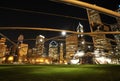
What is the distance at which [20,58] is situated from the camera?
128m

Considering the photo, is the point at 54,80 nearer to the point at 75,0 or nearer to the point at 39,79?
the point at 39,79

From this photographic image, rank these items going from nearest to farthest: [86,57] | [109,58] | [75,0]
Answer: [75,0]
[86,57]
[109,58]

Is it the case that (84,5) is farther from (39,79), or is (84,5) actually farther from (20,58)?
(20,58)

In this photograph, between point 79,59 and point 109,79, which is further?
point 79,59

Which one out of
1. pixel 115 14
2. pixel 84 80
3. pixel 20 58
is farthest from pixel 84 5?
pixel 20 58

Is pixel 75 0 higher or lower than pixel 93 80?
higher

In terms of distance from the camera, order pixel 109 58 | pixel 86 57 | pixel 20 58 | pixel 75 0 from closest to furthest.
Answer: pixel 75 0, pixel 86 57, pixel 109 58, pixel 20 58

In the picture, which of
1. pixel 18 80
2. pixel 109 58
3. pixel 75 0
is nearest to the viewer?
pixel 75 0

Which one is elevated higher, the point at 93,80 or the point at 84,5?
the point at 84,5

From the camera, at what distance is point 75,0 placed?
186 inches

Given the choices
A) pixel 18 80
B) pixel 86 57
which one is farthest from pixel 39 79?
pixel 86 57

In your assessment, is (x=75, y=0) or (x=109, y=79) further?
(x=109, y=79)

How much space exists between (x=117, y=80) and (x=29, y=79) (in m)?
3.57

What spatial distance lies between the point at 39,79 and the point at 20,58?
12588cm
